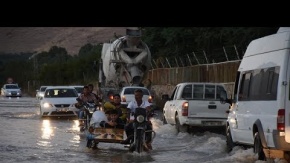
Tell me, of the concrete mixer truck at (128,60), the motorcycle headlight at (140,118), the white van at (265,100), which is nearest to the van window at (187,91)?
the white van at (265,100)

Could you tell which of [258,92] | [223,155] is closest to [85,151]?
[223,155]

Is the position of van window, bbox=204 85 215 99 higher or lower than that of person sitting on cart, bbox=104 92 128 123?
higher

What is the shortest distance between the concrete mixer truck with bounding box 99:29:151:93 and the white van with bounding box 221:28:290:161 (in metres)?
21.4

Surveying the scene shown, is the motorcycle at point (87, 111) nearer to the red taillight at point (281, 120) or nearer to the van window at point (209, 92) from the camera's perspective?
the van window at point (209, 92)

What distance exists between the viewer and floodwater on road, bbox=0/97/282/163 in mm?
15758

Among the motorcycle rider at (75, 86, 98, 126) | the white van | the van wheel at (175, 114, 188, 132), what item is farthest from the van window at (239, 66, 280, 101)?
the motorcycle rider at (75, 86, 98, 126)

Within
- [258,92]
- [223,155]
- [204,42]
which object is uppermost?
[204,42]

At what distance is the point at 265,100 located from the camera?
13.4 meters

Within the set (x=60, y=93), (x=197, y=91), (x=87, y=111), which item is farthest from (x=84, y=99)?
(x=60, y=93)

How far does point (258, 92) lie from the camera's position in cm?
1413

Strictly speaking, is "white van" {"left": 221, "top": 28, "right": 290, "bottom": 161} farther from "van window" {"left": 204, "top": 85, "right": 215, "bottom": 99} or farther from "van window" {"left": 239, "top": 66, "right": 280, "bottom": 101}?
"van window" {"left": 204, "top": 85, "right": 215, "bottom": 99}
